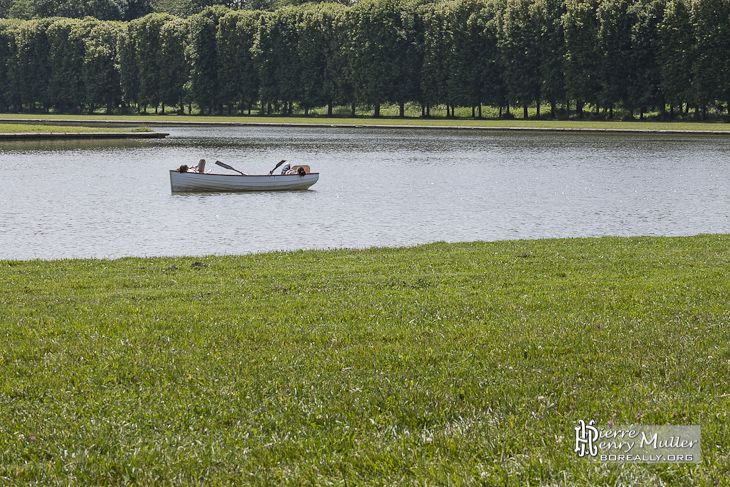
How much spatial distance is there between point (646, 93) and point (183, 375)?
96.9 metres

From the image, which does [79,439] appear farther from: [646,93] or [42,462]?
[646,93]

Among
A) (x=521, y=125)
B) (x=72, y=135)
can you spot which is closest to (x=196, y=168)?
(x=72, y=135)

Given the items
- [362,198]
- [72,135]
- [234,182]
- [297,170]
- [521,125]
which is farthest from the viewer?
[521,125]

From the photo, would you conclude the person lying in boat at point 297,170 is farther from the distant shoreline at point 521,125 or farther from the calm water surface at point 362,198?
the distant shoreline at point 521,125

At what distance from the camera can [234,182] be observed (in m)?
38.5

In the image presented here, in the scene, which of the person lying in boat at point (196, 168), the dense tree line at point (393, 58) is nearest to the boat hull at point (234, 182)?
the person lying in boat at point (196, 168)

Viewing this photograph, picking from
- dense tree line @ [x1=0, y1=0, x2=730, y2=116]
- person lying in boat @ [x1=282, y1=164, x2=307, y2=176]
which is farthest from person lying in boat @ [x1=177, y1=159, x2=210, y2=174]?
dense tree line @ [x1=0, y1=0, x2=730, y2=116]

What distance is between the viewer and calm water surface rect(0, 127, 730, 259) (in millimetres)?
23344

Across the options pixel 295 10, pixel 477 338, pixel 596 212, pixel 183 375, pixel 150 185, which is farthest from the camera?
pixel 295 10

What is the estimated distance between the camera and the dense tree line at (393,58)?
95.2 m

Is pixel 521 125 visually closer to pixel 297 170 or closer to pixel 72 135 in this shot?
pixel 72 135

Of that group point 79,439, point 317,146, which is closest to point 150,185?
point 317,146

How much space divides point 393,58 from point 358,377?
373 ft

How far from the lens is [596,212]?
28938 millimetres
